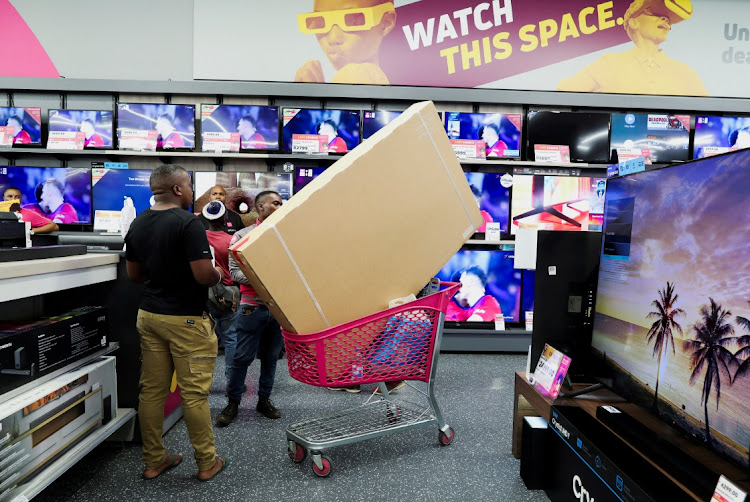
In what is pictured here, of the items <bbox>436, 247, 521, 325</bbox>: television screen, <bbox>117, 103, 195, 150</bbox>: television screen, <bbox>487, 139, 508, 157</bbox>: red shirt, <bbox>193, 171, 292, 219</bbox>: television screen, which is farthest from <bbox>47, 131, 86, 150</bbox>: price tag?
<bbox>487, 139, 508, 157</bbox>: red shirt

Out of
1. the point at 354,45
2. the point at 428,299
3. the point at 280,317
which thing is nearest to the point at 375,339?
the point at 428,299

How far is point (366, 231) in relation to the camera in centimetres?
177

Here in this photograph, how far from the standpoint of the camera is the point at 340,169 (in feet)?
5.63

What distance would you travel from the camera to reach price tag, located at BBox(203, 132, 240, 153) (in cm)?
377

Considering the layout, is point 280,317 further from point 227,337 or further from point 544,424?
point 227,337

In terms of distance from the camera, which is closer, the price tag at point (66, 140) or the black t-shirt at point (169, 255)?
the black t-shirt at point (169, 255)

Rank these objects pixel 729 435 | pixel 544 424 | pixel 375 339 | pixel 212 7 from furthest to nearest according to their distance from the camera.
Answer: pixel 212 7
pixel 375 339
pixel 544 424
pixel 729 435

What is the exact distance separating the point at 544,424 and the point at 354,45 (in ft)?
12.1

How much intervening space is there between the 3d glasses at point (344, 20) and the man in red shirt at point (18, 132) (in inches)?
105

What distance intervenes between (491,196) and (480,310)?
107 centimetres

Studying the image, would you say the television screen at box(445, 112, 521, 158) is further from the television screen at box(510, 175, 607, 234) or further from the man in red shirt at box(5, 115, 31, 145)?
the man in red shirt at box(5, 115, 31, 145)

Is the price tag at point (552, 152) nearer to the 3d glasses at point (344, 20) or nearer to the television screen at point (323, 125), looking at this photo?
the television screen at point (323, 125)

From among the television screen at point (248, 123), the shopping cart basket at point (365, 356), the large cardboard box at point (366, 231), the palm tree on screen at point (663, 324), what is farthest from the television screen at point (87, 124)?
the palm tree on screen at point (663, 324)

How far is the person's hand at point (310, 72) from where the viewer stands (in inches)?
158
